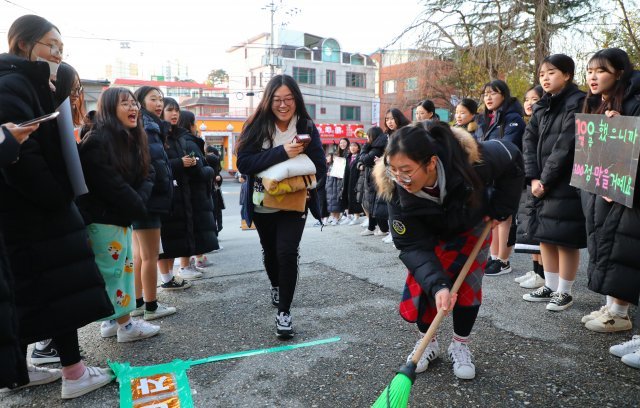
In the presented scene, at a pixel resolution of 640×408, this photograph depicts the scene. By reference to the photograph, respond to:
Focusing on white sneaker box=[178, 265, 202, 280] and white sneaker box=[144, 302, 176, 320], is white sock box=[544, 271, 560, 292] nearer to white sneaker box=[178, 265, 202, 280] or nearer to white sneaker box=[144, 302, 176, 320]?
white sneaker box=[144, 302, 176, 320]

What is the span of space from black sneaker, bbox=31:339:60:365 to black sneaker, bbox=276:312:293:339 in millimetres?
1397

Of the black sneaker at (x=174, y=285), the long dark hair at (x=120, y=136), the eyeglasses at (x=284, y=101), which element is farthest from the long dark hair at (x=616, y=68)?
the black sneaker at (x=174, y=285)

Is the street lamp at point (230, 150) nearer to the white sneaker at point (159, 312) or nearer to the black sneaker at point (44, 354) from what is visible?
the white sneaker at point (159, 312)

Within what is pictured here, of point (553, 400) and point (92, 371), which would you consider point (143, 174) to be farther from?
point (553, 400)

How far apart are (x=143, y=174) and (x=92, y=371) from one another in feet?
4.20

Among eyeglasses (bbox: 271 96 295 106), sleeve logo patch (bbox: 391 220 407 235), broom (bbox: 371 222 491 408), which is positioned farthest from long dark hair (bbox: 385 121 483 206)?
eyeglasses (bbox: 271 96 295 106)

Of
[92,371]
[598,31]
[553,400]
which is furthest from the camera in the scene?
[598,31]

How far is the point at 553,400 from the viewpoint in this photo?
2.36 m

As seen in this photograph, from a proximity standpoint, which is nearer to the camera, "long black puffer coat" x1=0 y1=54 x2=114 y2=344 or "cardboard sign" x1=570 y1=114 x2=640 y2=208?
"long black puffer coat" x1=0 y1=54 x2=114 y2=344

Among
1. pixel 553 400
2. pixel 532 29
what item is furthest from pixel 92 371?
pixel 532 29

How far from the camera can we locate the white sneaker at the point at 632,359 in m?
2.66

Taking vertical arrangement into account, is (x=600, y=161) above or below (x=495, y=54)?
below

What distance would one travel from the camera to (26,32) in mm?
2350

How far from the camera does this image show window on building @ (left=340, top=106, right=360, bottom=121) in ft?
145
